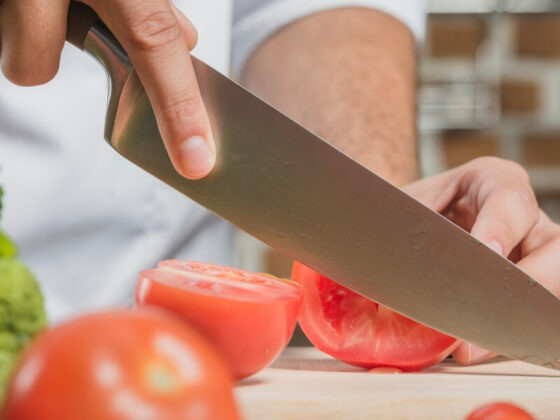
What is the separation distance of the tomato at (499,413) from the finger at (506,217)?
31 cm

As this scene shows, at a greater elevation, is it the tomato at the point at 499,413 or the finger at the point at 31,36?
the finger at the point at 31,36

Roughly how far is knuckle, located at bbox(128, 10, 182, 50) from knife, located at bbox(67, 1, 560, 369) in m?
0.07

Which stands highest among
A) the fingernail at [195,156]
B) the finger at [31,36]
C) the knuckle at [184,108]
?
the finger at [31,36]

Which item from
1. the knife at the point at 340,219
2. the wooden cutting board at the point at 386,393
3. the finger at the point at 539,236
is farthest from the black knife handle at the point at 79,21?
the finger at the point at 539,236

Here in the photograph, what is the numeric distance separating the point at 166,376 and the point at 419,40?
4.44 feet

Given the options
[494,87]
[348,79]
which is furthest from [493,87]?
[348,79]

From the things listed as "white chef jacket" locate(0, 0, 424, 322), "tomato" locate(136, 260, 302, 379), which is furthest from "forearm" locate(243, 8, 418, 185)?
"tomato" locate(136, 260, 302, 379)

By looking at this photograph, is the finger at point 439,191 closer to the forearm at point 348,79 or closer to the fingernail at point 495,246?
the fingernail at point 495,246

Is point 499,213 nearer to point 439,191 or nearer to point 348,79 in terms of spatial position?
point 439,191

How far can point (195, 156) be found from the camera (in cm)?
74

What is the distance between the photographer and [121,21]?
0.73m

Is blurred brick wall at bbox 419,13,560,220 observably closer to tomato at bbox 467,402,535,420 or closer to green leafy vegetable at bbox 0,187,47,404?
tomato at bbox 467,402,535,420

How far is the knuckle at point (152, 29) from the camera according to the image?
722 mm

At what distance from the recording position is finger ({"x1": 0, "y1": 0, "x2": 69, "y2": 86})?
0.76 m
